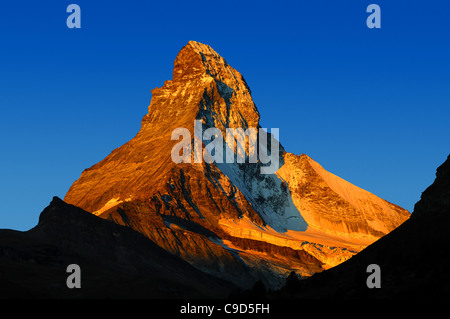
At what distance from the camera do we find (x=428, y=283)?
652ft
